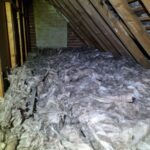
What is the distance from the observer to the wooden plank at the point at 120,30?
2.30m

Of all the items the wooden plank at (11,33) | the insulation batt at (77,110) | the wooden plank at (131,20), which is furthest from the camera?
the wooden plank at (11,33)

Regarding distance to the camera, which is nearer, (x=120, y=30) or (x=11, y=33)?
(x=120, y=30)

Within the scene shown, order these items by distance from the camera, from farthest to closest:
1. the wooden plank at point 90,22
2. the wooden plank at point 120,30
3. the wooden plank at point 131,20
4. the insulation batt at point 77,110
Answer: the wooden plank at point 90,22
the wooden plank at point 120,30
the wooden plank at point 131,20
the insulation batt at point 77,110

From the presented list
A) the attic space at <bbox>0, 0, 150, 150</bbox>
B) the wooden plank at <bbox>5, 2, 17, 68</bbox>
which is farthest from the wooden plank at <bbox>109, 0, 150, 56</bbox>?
the wooden plank at <bbox>5, 2, 17, 68</bbox>

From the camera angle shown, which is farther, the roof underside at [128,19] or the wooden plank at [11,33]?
the wooden plank at [11,33]

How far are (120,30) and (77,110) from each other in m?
1.21

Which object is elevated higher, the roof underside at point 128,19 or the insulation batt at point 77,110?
the roof underside at point 128,19

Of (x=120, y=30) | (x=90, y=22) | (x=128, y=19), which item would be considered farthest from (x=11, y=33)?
(x=128, y=19)

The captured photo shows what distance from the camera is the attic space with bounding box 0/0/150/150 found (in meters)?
1.31

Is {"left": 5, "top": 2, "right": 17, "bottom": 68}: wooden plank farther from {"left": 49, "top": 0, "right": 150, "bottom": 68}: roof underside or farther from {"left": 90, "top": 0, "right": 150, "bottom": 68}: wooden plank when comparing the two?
{"left": 90, "top": 0, "right": 150, "bottom": 68}: wooden plank

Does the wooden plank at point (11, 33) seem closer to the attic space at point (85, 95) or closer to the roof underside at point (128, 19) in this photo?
the attic space at point (85, 95)

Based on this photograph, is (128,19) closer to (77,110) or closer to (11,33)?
(77,110)

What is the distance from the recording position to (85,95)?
1.93 metres

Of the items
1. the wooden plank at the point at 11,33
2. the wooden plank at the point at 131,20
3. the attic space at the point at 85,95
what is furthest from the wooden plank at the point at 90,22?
the wooden plank at the point at 11,33
